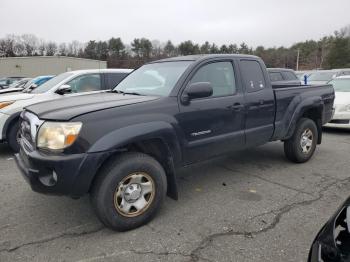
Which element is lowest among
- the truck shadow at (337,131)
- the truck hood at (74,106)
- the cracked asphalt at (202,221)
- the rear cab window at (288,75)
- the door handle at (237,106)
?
the cracked asphalt at (202,221)

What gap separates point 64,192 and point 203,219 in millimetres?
1497

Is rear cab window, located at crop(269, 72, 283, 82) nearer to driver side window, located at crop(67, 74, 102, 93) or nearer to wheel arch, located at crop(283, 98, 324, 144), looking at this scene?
wheel arch, located at crop(283, 98, 324, 144)

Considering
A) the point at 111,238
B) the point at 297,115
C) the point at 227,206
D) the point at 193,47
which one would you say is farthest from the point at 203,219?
the point at 193,47

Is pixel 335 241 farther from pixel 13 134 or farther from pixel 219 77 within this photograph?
pixel 13 134

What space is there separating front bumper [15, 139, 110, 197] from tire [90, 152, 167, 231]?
0.15 metres

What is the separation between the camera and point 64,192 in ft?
10.1

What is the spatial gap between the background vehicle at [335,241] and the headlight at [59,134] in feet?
7.02

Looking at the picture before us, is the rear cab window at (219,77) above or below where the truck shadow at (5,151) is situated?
above

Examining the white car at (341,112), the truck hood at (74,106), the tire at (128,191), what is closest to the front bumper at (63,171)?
the tire at (128,191)

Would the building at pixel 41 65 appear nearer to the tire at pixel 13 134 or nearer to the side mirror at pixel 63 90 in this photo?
the side mirror at pixel 63 90

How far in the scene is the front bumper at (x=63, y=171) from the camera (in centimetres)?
300

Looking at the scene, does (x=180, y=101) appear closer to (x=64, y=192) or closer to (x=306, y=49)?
(x=64, y=192)

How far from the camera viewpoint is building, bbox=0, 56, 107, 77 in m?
40.8

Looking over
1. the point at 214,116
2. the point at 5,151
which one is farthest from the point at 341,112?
the point at 5,151
